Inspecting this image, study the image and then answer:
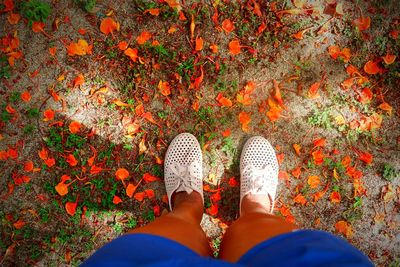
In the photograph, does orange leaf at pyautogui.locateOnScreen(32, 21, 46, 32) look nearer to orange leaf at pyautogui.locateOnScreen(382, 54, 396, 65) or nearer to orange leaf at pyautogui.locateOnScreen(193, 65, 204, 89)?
orange leaf at pyautogui.locateOnScreen(193, 65, 204, 89)

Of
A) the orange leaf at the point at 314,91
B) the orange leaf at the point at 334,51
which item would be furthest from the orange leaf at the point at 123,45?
the orange leaf at the point at 334,51

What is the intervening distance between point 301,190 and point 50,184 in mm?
1730

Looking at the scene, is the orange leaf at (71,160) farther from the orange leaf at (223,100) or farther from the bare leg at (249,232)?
the bare leg at (249,232)

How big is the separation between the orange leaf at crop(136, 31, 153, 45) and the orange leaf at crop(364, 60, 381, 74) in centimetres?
150

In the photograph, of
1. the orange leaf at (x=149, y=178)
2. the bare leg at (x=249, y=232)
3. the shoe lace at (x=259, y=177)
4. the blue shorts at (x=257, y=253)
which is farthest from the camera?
the orange leaf at (x=149, y=178)

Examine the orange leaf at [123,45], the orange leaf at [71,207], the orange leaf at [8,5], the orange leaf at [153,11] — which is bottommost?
the orange leaf at [71,207]

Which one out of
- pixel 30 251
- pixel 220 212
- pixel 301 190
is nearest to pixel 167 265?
pixel 220 212

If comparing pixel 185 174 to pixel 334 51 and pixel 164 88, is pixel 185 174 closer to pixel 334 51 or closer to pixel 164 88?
pixel 164 88

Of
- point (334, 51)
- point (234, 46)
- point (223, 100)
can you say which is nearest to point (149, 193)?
point (223, 100)

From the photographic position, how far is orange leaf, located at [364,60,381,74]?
2387 millimetres

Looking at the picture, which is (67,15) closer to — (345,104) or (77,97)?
(77,97)

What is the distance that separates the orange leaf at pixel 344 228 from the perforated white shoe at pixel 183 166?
0.98 meters

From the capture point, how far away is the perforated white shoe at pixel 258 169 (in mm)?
2318

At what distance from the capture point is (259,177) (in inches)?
91.1
